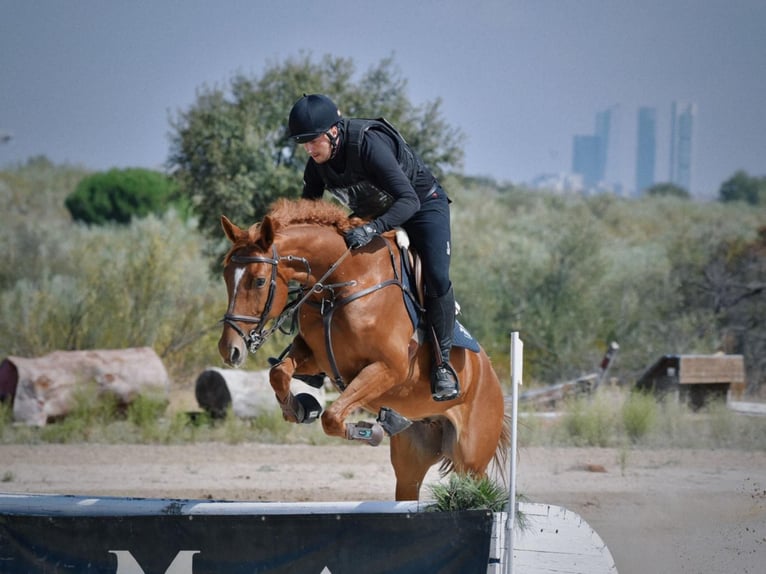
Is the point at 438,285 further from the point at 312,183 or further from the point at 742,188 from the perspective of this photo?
the point at 742,188

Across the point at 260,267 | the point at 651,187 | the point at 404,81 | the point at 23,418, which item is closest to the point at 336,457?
the point at 23,418

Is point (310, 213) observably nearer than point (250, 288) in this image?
No

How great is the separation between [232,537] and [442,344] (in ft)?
5.43

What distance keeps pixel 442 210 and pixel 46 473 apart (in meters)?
5.30

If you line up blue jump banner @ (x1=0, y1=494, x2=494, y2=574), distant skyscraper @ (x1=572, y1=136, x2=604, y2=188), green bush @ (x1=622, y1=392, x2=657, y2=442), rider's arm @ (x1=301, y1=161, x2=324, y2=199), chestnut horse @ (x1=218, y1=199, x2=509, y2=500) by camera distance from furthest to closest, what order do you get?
1. distant skyscraper @ (x1=572, y1=136, x2=604, y2=188)
2. green bush @ (x1=622, y1=392, x2=657, y2=442)
3. rider's arm @ (x1=301, y1=161, x2=324, y2=199)
4. chestnut horse @ (x1=218, y1=199, x2=509, y2=500)
5. blue jump banner @ (x1=0, y1=494, x2=494, y2=574)

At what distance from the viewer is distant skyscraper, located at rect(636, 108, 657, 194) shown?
61981 mm

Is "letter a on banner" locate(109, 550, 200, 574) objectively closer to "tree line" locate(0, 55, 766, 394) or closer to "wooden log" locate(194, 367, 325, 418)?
"wooden log" locate(194, 367, 325, 418)

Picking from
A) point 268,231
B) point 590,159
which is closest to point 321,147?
point 268,231

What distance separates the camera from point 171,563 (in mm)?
4359

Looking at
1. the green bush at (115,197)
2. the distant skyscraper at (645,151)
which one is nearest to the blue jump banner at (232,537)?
the green bush at (115,197)

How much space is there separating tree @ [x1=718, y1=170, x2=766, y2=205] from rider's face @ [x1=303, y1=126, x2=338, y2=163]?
130 ft

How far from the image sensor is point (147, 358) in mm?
11742

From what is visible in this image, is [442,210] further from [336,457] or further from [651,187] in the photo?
[651,187]

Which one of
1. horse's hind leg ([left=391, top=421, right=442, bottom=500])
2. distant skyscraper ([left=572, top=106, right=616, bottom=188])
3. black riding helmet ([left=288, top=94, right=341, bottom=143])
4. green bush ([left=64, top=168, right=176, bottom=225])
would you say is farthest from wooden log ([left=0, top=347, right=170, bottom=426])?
distant skyscraper ([left=572, top=106, right=616, bottom=188])
